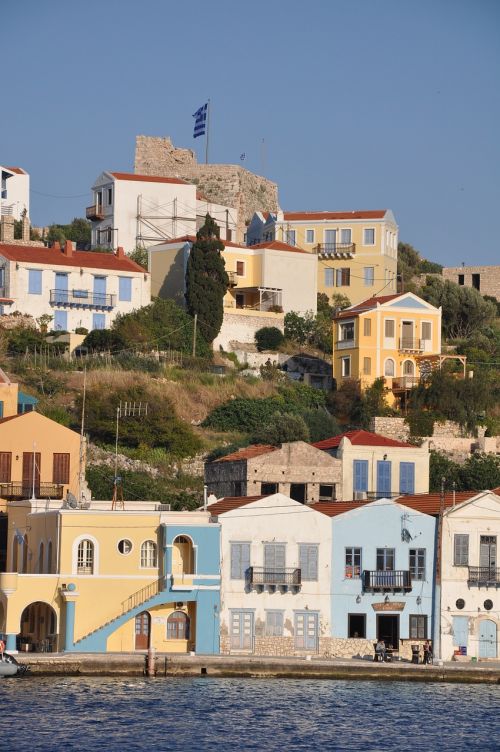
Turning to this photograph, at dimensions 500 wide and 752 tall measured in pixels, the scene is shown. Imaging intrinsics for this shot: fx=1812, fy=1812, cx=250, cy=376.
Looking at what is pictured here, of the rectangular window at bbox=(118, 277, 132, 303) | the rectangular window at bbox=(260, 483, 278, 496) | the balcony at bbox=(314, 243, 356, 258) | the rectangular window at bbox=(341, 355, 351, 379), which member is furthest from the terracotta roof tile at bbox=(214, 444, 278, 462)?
the balcony at bbox=(314, 243, 356, 258)

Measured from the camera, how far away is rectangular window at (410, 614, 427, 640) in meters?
60.8

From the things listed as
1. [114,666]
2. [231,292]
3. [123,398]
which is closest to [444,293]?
[231,292]

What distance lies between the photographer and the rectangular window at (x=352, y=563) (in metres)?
60.8

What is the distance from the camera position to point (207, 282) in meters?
91.5

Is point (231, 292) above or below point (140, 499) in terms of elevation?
above

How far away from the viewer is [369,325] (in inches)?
3514

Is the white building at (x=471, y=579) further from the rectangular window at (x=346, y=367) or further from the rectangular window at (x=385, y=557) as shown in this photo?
the rectangular window at (x=346, y=367)

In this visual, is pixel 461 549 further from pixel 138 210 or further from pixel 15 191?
pixel 15 191

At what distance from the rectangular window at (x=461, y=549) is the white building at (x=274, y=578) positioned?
4.34 meters

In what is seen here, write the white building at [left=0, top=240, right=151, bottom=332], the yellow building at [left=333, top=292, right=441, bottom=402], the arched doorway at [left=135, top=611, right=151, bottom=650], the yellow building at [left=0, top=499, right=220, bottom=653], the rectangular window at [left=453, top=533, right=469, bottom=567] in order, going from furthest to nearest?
the white building at [left=0, top=240, right=151, bottom=332], the yellow building at [left=333, top=292, right=441, bottom=402], the rectangular window at [left=453, top=533, right=469, bottom=567], the arched doorway at [left=135, top=611, right=151, bottom=650], the yellow building at [left=0, top=499, right=220, bottom=653]

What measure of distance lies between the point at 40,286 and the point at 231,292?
515 inches

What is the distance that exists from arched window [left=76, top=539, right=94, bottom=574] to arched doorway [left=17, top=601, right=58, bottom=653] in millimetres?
1635

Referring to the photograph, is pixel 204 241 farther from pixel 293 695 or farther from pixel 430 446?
pixel 293 695

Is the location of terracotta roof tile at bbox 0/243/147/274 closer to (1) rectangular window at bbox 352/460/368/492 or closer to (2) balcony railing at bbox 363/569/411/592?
(1) rectangular window at bbox 352/460/368/492
